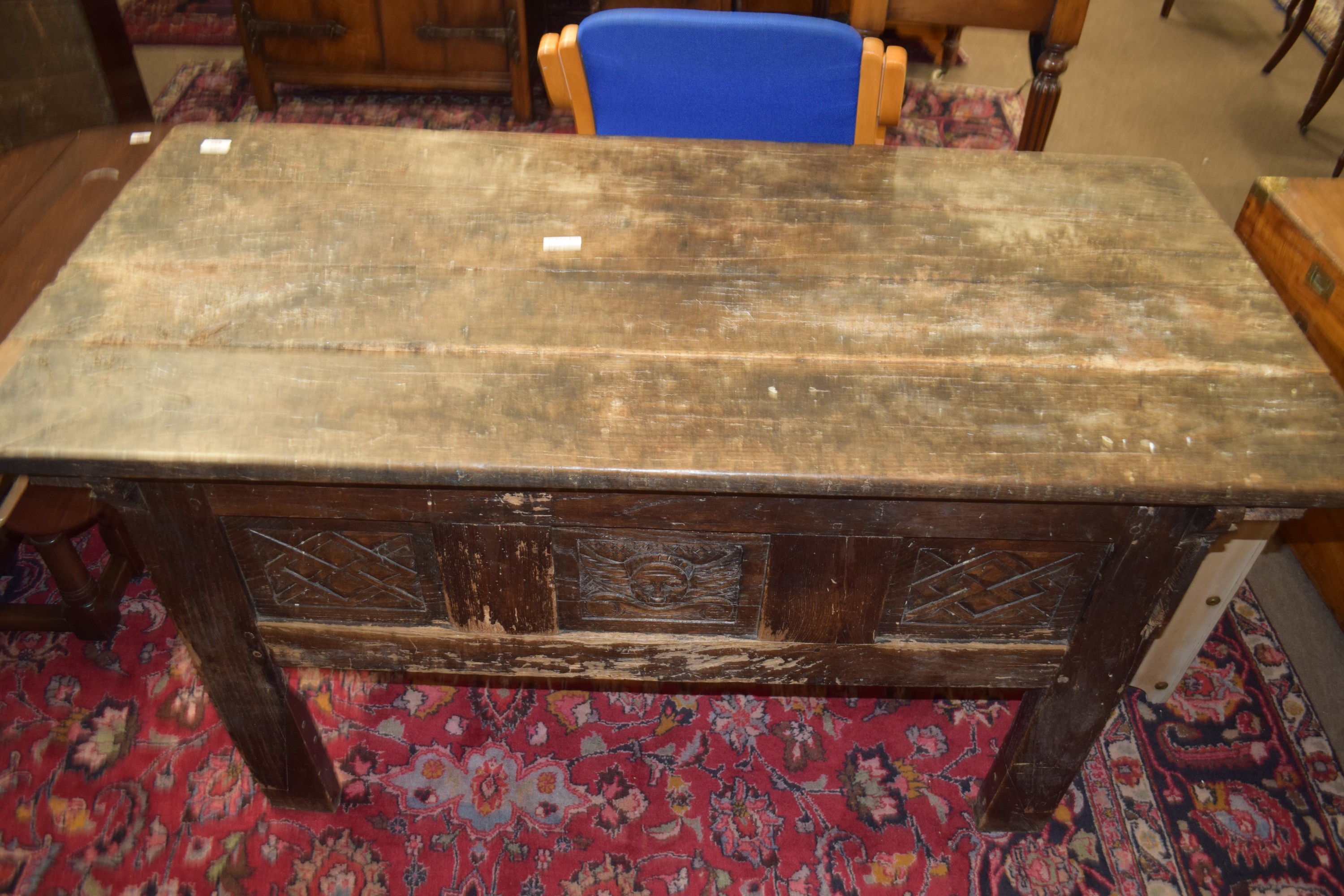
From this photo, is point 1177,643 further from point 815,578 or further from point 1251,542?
point 815,578

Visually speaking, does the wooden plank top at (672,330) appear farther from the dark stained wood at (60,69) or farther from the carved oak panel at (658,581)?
the dark stained wood at (60,69)

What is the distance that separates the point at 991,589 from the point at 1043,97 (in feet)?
4.46

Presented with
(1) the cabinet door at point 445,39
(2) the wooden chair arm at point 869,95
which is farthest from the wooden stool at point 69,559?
(1) the cabinet door at point 445,39

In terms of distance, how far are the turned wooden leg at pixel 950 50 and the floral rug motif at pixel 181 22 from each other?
2.58 metres

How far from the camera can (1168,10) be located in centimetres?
396

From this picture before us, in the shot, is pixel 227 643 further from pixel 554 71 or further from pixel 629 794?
pixel 554 71

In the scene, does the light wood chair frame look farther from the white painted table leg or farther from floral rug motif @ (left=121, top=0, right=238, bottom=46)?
floral rug motif @ (left=121, top=0, right=238, bottom=46)

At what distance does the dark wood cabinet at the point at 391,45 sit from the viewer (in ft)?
10.1

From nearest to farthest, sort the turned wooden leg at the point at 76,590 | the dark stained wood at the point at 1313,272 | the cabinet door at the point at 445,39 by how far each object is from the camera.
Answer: the turned wooden leg at the point at 76,590
the dark stained wood at the point at 1313,272
the cabinet door at the point at 445,39

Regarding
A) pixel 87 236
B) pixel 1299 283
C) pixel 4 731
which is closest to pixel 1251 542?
pixel 1299 283

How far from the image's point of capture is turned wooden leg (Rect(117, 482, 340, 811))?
1.21 metres

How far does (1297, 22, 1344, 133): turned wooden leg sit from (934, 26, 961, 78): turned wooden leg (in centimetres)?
116

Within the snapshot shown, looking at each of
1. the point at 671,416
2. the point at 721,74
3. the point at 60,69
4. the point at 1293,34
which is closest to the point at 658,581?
the point at 671,416

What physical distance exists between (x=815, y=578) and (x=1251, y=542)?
0.80 m
